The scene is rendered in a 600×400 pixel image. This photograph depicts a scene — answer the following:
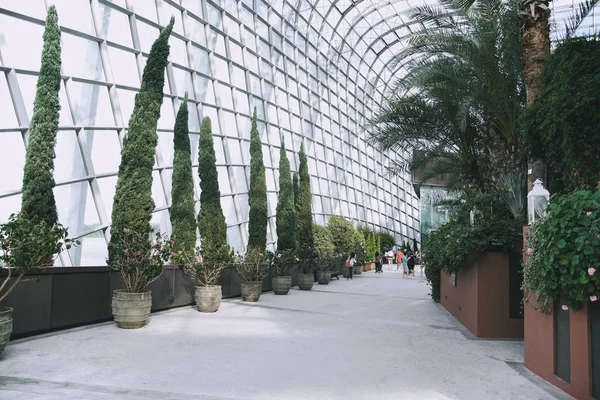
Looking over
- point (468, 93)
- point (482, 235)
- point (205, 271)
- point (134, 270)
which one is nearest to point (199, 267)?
point (205, 271)

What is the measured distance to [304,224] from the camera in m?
20.1

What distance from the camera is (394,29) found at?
1511 inches

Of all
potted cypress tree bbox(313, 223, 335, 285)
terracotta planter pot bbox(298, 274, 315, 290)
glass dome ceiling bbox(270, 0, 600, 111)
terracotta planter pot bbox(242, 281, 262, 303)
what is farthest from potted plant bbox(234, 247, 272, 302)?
glass dome ceiling bbox(270, 0, 600, 111)

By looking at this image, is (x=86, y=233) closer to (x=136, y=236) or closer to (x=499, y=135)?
(x=136, y=236)

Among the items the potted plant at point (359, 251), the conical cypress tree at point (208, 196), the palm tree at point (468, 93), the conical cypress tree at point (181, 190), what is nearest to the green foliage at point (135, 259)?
the conical cypress tree at point (181, 190)

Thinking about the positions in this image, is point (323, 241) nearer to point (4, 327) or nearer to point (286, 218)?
point (286, 218)

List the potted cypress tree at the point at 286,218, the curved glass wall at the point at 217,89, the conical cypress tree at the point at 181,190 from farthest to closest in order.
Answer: the potted cypress tree at the point at 286,218
the conical cypress tree at the point at 181,190
the curved glass wall at the point at 217,89

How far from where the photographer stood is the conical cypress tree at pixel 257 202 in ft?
53.7

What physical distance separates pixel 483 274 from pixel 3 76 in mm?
11642

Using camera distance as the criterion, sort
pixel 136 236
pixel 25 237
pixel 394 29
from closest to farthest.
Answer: pixel 25 237
pixel 136 236
pixel 394 29

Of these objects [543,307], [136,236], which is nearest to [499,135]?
[543,307]

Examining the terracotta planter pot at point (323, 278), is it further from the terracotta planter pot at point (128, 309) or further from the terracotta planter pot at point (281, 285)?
the terracotta planter pot at point (128, 309)

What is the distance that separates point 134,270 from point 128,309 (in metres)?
0.82

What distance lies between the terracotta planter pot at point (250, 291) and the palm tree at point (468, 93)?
5.51m
